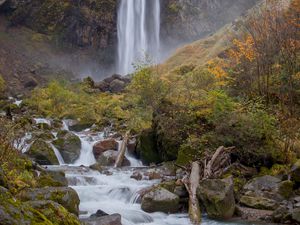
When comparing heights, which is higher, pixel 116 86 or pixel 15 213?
pixel 116 86

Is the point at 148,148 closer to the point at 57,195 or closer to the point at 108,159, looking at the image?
the point at 108,159

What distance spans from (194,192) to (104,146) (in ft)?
31.2

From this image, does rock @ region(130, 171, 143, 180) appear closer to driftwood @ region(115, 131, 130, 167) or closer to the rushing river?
the rushing river

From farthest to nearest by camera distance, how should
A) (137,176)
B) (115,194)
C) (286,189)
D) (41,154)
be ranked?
1. (41,154)
2. (137,176)
3. (115,194)
4. (286,189)

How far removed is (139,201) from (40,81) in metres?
41.1

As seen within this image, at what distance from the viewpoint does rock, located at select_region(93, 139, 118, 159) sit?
65.9ft

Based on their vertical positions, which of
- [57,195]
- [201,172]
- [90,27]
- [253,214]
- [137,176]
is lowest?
[253,214]

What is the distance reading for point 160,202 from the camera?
37.1ft

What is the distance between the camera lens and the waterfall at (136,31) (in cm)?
5831

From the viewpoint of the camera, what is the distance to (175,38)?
6538cm

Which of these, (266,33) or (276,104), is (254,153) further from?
(266,33)

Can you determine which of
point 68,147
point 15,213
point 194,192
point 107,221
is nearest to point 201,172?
point 194,192

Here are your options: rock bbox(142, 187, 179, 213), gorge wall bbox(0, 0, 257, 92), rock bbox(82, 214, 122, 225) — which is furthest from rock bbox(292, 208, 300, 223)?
gorge wall bbox(0, 0, 257, 92)

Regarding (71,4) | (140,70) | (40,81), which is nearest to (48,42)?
(71,4)
